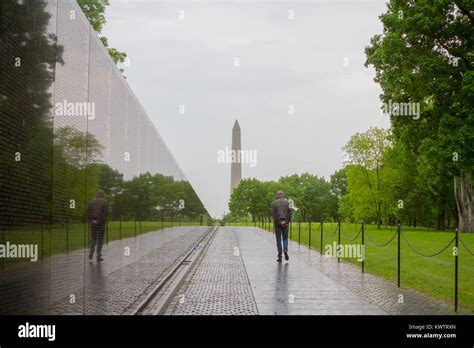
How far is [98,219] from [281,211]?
887 centimetres

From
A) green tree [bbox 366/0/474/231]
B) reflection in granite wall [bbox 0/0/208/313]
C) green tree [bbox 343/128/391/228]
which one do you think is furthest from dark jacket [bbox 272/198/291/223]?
green tree [bbox 343/128/391/228]

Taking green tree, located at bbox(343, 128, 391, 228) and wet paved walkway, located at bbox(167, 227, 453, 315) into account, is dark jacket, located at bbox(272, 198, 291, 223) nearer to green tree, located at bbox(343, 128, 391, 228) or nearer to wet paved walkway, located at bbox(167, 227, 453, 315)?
wet paved walkway, located at bbox(167, 227, 453, 315)

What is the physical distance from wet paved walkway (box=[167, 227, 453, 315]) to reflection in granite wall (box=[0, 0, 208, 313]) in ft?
6.57

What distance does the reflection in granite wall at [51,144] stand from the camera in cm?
521

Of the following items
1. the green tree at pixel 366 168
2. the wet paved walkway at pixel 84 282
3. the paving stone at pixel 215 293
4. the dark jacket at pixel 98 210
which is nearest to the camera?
the wet paved walkway at pixel 84 282

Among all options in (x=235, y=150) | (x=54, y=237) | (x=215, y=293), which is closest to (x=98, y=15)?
(x=215, y=293)

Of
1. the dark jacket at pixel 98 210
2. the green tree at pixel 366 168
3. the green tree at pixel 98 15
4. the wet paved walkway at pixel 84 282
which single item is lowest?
the wet paved walkway at pixel 84 282

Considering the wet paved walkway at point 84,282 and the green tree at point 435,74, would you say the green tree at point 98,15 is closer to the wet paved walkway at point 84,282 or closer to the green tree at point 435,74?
the green tree at point 435,74

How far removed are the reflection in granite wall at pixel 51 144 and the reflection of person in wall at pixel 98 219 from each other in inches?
5.8

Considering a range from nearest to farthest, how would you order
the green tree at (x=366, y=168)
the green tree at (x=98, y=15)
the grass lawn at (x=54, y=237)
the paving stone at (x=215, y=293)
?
the grass lawn at (x=54, y=237) → the paving stone at (x=215, y=293) → the green tree at (x=98, y=15) → the green tree at (x=366, y=168)

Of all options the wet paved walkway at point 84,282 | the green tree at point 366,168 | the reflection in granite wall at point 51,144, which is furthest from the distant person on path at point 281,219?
the green tree at point 366,168

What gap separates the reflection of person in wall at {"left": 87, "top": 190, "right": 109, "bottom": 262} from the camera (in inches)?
303

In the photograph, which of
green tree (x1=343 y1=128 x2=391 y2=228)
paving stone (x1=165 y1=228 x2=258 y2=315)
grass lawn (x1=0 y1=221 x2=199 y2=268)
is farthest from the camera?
green tree (x1=343 y1=128 x2=391 y2=228)
